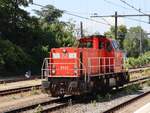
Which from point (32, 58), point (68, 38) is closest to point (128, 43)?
point (68, 38)

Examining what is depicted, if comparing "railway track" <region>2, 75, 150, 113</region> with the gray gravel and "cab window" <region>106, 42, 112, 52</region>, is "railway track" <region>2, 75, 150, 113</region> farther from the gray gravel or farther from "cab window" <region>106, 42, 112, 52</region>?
"cab window" <region>106, 42, 112, 52</region>

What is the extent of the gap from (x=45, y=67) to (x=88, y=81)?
2177 mm

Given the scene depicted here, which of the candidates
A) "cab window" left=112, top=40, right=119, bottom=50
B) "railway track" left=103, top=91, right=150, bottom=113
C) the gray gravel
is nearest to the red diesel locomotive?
"cab window" left=112, top=40, right=119, bottom=50

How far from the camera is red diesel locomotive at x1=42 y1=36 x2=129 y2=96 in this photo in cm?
2056

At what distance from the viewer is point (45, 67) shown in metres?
21.6

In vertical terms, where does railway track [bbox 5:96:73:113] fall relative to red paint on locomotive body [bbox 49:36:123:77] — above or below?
below

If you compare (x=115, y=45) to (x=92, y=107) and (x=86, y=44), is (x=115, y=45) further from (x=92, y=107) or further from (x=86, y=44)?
(x=92, y=107)

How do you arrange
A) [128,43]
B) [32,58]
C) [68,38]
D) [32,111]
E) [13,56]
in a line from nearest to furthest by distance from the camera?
[32,111]
[13,56]
[32,58]
[68,38]
[128,43]

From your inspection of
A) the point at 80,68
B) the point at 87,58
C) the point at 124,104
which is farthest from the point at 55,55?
the point at 124,104

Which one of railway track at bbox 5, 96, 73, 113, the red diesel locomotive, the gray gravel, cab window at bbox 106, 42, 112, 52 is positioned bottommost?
the gray gravel

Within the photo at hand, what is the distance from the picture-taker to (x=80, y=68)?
21.0 metres

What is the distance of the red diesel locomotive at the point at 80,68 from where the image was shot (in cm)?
2056

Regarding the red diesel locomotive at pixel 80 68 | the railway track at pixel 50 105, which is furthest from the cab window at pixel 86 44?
the railway track at pixel 50 105

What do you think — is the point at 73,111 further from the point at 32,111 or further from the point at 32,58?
the point at 32,58
